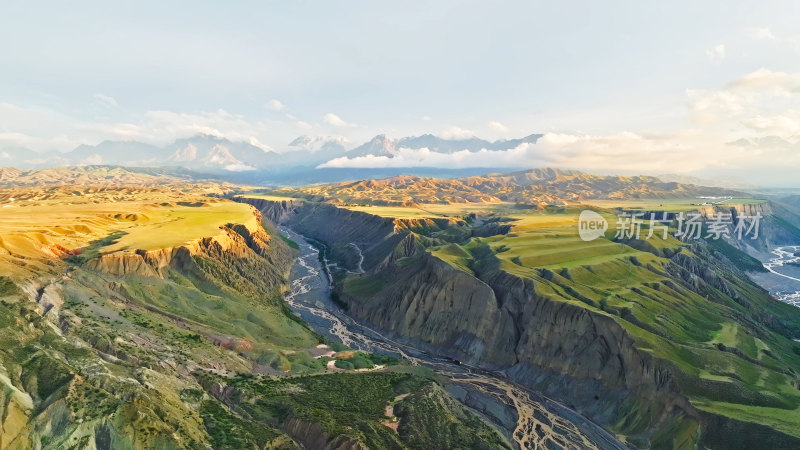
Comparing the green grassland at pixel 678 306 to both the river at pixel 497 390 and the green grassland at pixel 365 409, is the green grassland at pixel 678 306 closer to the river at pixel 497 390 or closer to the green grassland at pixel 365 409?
the river at pixel 497 390

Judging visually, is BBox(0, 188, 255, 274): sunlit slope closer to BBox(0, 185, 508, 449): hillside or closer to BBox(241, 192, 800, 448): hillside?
BBox(0, 185, 508, 449): hillside

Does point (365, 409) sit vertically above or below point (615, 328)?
below

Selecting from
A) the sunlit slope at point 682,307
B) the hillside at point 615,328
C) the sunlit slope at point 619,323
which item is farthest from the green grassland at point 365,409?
the sunlit slope at point 682,307

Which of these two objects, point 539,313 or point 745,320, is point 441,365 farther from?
point 745,320

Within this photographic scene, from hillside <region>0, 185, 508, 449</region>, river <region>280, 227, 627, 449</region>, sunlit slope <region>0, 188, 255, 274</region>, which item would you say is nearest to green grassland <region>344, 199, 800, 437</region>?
river <region>280, 227, 627, 449</region>

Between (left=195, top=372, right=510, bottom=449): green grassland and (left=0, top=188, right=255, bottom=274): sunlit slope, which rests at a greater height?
(left=0, top=188, right=255, bottom=274): sunlit slope

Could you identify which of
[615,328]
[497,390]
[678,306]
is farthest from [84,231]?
[678,306]

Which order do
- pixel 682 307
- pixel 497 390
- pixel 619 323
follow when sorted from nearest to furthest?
1. pixel 497 390
2. pixel 619 323
3. pixel 682 307

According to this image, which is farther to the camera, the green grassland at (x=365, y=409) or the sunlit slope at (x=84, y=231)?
the sunlit slope at (x=84, y=231)

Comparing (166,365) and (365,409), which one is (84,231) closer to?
(166,365)
